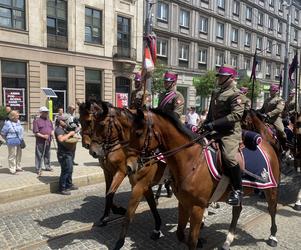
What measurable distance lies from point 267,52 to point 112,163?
4983 cm

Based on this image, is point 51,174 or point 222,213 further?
point 51,174

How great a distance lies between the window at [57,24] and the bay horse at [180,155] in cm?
2206

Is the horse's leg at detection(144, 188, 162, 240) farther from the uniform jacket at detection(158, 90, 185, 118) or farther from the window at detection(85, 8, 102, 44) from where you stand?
the window at detection(85, 8, 102, 44)

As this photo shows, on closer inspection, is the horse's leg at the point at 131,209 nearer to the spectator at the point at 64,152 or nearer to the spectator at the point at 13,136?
the spectator at the point at 64,152

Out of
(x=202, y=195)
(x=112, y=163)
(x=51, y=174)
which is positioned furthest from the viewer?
(x=51, y=174)

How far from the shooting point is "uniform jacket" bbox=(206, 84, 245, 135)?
4820 mm

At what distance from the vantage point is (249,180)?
17.9 feet

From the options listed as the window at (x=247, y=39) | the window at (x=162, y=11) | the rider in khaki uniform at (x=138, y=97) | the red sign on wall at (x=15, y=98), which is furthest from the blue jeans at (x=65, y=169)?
the window at (x=247, y=39)

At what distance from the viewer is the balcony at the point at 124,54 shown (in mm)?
28925

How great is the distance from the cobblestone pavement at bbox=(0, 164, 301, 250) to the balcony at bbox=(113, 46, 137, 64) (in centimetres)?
2163

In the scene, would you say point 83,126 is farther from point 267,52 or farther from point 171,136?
point 267,52

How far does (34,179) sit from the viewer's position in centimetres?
941

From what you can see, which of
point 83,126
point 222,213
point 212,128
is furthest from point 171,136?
point 222,213

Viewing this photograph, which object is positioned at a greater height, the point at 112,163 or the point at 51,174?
the point at 112,163
